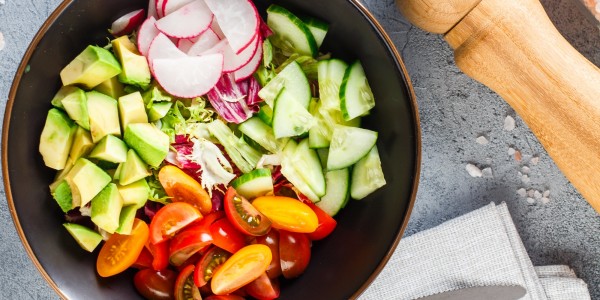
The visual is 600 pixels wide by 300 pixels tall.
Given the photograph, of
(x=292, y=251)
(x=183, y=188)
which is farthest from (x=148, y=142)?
(x=292, y=251)

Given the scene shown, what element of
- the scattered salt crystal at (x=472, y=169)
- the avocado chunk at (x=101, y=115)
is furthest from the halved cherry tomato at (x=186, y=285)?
the scattered salt crystal at (x=472, y=169)

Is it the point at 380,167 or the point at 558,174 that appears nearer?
the point at 380,167

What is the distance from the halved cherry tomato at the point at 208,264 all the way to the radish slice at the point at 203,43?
0.57m

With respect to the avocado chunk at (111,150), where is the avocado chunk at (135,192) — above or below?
below

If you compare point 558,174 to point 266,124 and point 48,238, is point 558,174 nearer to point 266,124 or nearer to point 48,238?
point 266,124

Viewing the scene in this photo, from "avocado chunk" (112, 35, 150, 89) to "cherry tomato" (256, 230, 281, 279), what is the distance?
22.0 inches

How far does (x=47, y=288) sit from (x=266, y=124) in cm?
91

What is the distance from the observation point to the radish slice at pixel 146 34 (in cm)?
185


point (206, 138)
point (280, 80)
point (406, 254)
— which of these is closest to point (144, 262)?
point (206, 138)

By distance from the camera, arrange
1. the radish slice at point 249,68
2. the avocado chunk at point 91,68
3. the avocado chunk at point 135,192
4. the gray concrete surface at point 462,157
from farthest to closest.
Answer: the gray concrete surface at point 462,157, the radish slice at point 249,68, the avocado chunk at point 135,192, the avocado chunk at point 91,68

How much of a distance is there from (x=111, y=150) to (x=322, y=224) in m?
0.64

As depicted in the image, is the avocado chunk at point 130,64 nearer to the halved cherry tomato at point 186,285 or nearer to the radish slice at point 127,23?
the radish slice at point 127,23

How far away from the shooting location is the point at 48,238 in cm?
183

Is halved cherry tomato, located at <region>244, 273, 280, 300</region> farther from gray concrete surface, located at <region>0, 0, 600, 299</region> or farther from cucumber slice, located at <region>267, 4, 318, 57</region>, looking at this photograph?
cucumber slice, located at <region>267, 4, 318, 57</region>
